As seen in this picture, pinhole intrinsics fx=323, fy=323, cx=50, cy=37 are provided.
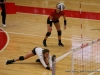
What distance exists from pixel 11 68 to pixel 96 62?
105 inches

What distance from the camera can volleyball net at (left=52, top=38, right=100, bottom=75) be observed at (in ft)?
31.1

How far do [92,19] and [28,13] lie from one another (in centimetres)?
347

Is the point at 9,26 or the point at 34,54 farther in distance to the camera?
the point at 9,26

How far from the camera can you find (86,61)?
10273mm

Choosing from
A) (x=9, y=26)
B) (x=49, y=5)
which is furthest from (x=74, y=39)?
(x=49, y=5)

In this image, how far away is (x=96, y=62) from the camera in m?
10.2

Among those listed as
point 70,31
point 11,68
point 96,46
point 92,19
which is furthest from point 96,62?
point 92,19

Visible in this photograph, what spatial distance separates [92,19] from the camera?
51.0ft

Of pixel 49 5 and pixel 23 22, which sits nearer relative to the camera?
pixel 23 22

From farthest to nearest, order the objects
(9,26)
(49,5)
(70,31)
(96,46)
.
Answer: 1. (49,5)
2. (9,26)
3. (70,31)
4. (96,46)

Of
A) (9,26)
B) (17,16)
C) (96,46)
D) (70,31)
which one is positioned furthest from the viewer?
(17,16)

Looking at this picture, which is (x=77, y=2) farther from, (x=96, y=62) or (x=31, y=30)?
(x=96, y=62)

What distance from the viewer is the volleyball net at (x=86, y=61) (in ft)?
31.1

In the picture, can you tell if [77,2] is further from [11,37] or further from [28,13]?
[11,37]
